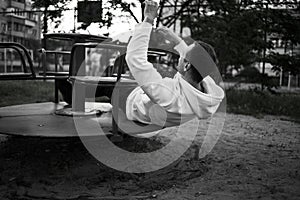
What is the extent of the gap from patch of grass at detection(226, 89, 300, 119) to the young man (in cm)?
334

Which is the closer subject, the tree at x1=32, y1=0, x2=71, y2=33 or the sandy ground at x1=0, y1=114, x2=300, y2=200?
the sandy ground at x1=0, y1=114, x2=300, y2=200

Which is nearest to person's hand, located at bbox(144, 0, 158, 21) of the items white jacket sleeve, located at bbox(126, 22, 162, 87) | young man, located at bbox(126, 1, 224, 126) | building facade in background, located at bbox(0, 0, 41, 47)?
young man, located at bbox(126, 1, 224, 126)

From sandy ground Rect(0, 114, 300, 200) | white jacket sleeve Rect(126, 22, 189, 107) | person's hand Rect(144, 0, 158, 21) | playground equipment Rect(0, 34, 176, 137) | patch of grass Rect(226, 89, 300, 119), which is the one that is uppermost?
person's hand Rect(144, 0, 158, 21)

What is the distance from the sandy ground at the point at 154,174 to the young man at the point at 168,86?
0.41 metres

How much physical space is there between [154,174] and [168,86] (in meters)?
0.65

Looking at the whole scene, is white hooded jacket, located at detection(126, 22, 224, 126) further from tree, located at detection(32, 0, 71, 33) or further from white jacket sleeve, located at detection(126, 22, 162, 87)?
tree, located at detection(32, 0, 71, 33)

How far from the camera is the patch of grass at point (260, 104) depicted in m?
5.60

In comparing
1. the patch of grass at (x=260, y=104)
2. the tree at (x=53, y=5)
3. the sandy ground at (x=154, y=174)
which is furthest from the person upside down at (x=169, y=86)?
the patch of grass at (x=260, y=104)

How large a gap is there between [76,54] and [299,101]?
4962 mm

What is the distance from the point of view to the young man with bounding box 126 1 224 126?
203cm

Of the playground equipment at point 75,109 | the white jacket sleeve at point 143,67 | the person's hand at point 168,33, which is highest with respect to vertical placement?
the person's hand at point 168,33

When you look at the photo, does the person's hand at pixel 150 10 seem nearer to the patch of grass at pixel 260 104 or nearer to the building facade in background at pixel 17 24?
the building facade in background at pixel 17 24

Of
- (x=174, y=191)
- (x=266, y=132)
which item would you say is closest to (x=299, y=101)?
(x=266, y=132)

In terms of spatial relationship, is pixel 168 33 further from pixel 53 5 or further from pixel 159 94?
pixel 53 5
